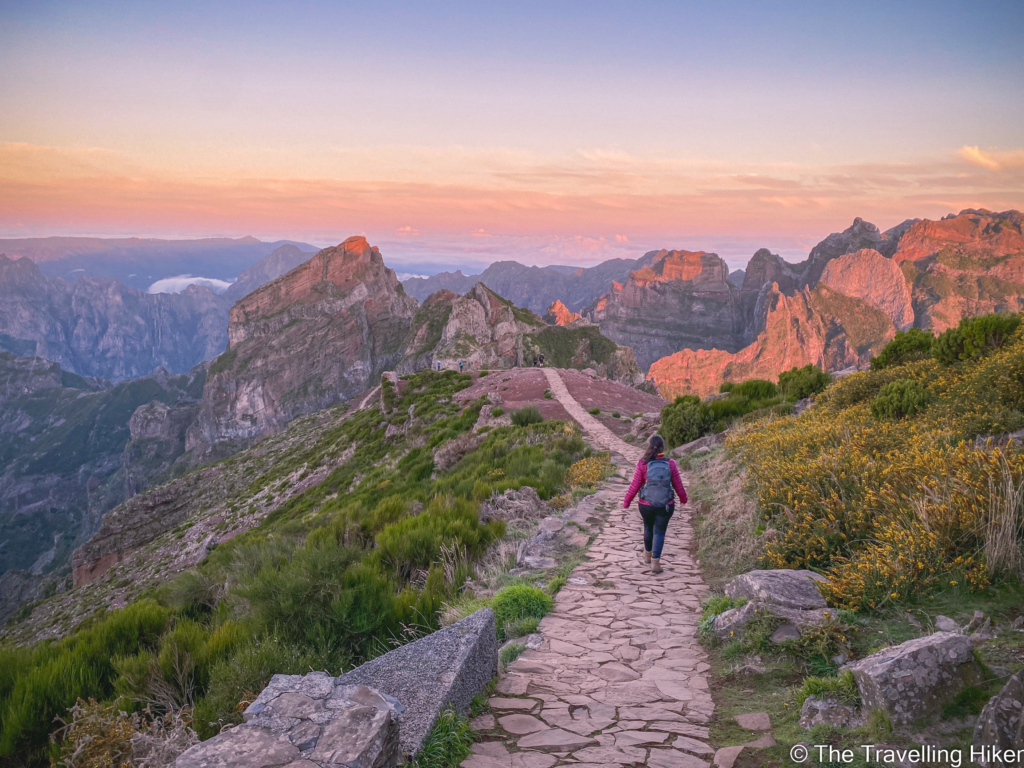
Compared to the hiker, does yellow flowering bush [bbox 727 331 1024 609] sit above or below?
above

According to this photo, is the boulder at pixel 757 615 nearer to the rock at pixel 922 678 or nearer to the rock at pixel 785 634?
the rock at pixel 785 634

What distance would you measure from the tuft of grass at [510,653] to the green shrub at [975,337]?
35.5 feet

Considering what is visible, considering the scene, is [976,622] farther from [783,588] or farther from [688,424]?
[688,424]

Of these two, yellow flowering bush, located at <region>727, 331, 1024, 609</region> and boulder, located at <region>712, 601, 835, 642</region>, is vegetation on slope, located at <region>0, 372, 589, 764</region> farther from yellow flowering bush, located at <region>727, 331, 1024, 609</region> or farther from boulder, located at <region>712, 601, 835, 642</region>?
yellow flowering bush, located at <region>727, 331, 1024, 609</region>

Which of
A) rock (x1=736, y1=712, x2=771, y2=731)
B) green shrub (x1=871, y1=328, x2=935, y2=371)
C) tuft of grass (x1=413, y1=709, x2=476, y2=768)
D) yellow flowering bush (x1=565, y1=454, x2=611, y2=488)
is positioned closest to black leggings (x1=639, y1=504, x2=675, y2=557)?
rock (x1=736, y1=712, x2=771, y2=731)

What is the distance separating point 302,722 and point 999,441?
26.8 feet

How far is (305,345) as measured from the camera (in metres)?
177

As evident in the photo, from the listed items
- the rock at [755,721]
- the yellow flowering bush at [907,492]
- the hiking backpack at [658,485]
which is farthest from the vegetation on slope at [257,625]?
the yellow flowering bush at [907,492]

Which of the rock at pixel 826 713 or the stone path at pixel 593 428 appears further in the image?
the stone path at pixel 593 428

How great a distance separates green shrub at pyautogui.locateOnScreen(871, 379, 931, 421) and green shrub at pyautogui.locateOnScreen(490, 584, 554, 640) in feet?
24.8

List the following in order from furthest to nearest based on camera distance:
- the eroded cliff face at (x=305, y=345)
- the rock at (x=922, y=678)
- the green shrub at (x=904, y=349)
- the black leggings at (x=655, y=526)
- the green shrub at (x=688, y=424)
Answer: the eroded cliff face at (x=305, y=345) → the green shrub at (x=688, y=424) → the green shrub at (x=904, y=349) → the black leggings at (x=655, y=526) → the rock at (x=922, y=678)

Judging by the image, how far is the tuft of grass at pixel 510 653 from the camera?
194 inches

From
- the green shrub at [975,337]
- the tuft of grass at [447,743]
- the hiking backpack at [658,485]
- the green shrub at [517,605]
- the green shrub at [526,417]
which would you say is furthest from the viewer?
the green shrub at [526,417]

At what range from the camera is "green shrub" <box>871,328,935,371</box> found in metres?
13.2
